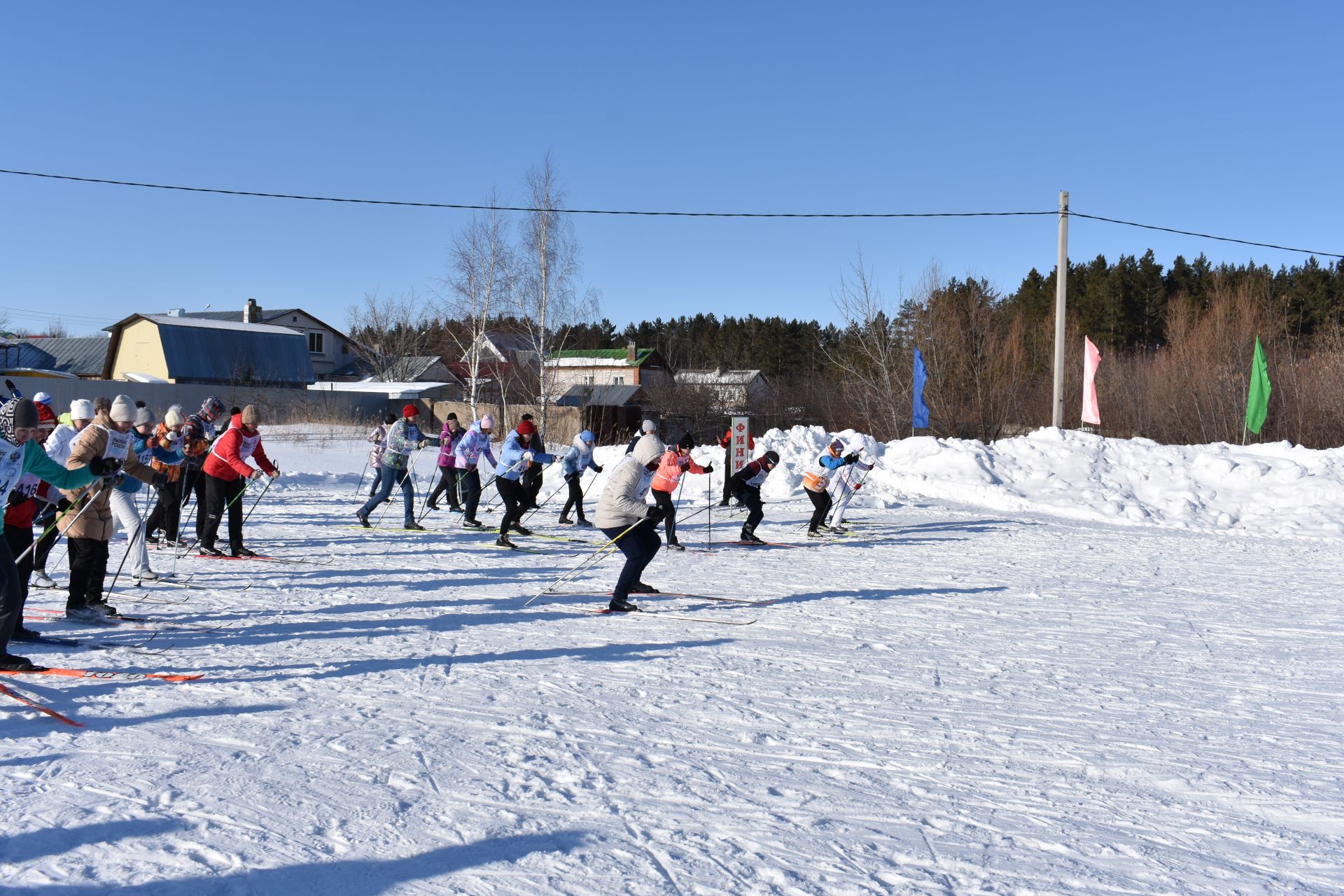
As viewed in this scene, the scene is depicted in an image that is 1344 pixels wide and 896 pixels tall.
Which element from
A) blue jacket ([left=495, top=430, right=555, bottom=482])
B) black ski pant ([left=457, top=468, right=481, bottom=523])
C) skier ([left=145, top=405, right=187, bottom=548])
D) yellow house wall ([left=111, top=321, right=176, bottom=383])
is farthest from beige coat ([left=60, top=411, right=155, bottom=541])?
yellow house wall ([left=111, top=321, right=176, bottom=383])

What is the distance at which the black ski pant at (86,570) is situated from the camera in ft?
22.0

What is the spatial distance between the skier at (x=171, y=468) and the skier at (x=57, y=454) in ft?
5.70

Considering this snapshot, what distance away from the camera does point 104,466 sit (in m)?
6.33

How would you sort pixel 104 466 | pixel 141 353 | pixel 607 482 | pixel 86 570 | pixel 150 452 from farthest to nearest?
pixel 141 353, pixel 150 452, pixel 607 482, pixel 86 570, pixel 104 466

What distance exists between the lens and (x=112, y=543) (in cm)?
1070

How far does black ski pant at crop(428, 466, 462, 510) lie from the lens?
14984mm

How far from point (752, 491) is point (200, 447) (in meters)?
6.41

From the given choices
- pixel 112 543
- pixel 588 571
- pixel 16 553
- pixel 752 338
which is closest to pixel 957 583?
pixel 588 571

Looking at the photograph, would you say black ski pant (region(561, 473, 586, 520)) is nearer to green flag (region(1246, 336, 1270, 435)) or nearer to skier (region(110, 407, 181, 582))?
skier (region(110, 407, 181, 582))

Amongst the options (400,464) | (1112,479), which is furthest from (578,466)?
(1112,479)

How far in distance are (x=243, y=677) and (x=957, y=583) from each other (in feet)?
21.9

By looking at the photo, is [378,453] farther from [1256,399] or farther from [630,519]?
[1256,399]

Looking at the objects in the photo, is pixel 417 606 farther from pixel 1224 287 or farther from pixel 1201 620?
pixel 1224 287

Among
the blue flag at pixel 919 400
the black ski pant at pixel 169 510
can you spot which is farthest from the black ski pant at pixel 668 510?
the blue flag at pixel 919 400
